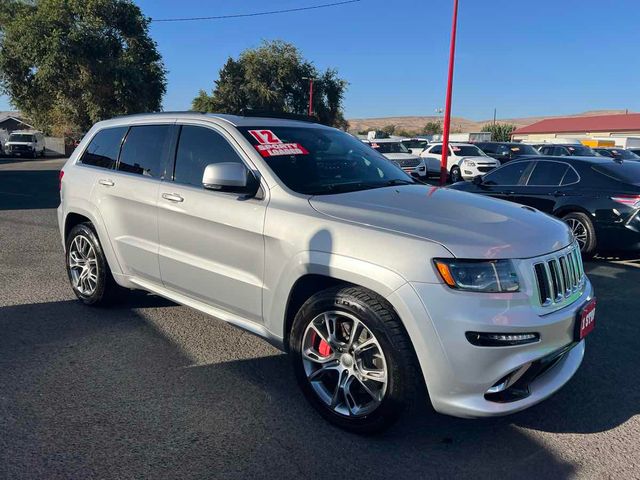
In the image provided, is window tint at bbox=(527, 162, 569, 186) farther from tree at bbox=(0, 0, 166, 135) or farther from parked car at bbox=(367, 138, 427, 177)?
tree at bbox=(0, 0, 166, 135)

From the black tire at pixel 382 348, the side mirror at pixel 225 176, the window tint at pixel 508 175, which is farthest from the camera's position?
the window tint at pixel 508 175

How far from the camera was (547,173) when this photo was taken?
8227 mm

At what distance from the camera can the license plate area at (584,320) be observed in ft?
9.64

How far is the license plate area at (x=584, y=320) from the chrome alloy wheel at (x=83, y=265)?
156 inches

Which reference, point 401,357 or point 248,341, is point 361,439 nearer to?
point 401,357

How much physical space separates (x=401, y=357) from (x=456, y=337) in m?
0.31

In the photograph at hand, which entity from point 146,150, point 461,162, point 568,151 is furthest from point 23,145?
point 146,150

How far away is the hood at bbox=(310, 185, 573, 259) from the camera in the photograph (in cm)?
275

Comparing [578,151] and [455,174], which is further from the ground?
[578,151]

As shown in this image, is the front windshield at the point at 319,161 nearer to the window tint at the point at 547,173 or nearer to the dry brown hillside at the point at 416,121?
the window tint at the point at 547,173

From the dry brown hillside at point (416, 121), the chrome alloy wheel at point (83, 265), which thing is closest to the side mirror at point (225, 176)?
the chrome alloy wheel at point (83, 265)

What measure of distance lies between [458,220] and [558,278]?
2.05ft

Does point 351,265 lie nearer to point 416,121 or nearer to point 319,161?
point 319,161

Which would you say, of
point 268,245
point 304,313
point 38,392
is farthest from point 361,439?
point 38,392
